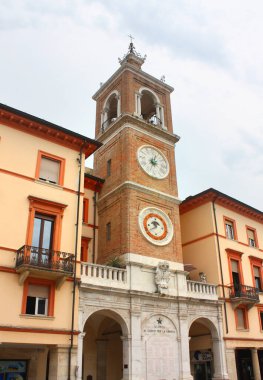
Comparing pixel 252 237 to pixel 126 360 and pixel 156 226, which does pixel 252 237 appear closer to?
pixel 156 226

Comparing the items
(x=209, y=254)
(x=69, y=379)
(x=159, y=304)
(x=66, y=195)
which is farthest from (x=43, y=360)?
(x=209, y=254)

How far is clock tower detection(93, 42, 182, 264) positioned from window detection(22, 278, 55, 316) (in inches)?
231

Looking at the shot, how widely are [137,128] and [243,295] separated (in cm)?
1399

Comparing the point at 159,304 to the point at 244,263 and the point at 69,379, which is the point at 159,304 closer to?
the point at 69,379

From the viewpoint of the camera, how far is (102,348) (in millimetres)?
25047

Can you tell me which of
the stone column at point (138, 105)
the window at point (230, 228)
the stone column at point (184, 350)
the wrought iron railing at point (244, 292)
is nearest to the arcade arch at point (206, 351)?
the stone column at point (184, 350)

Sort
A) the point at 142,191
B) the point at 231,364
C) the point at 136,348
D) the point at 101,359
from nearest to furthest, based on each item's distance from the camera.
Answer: the point at 136,348
the point at 101,359
the point at 231,364
the point at 142,191

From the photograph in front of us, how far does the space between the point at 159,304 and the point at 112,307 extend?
134 inches

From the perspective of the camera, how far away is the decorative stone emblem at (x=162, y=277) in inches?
923

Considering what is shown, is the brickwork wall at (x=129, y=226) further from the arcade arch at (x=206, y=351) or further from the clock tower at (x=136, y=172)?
the arcade arch at (x=206, y=351)

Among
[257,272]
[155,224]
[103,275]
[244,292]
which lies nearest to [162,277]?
[155,224]

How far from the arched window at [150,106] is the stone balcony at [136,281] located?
11930 millimetres

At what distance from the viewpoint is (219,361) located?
25.1 meters

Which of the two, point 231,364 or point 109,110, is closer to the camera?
point 231,364
